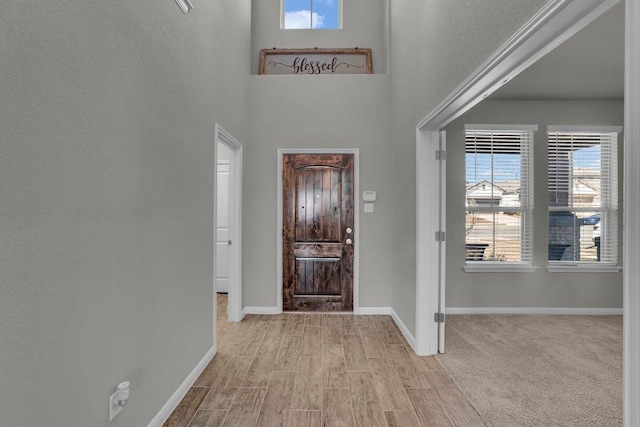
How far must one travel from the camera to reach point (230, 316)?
4031 mm

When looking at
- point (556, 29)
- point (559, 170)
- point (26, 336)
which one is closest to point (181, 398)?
point (26, 336)

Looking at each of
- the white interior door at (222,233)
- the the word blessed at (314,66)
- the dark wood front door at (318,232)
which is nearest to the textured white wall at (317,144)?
the dark wood front door at (318,232)

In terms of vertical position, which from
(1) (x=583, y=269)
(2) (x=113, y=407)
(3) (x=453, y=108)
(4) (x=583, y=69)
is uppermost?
(4) (x=583, y=69)

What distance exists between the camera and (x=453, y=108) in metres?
2.48

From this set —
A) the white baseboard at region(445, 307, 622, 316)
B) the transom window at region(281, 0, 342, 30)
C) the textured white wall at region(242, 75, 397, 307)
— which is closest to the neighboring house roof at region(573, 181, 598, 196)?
the white baseboard at region(445, 307, 622, 316)

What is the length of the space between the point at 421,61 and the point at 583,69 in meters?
1.81

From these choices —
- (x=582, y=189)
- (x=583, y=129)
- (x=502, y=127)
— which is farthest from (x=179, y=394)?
(x=583, y=129)

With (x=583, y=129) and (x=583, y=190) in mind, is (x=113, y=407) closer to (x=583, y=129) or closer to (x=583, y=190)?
(x=583, y=190)

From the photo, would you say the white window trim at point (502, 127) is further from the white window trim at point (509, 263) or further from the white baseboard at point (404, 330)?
the white baseboard at point (404, 330)

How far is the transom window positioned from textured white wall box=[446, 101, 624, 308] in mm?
2246

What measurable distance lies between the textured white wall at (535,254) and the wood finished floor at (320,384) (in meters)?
1.43

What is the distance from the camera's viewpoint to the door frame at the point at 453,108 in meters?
1.30

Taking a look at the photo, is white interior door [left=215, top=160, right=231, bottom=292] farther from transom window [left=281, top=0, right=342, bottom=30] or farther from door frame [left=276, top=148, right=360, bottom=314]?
transom window [left=281, top=0, right=342, bottom=30]

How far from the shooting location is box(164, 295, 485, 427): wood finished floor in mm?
2170
